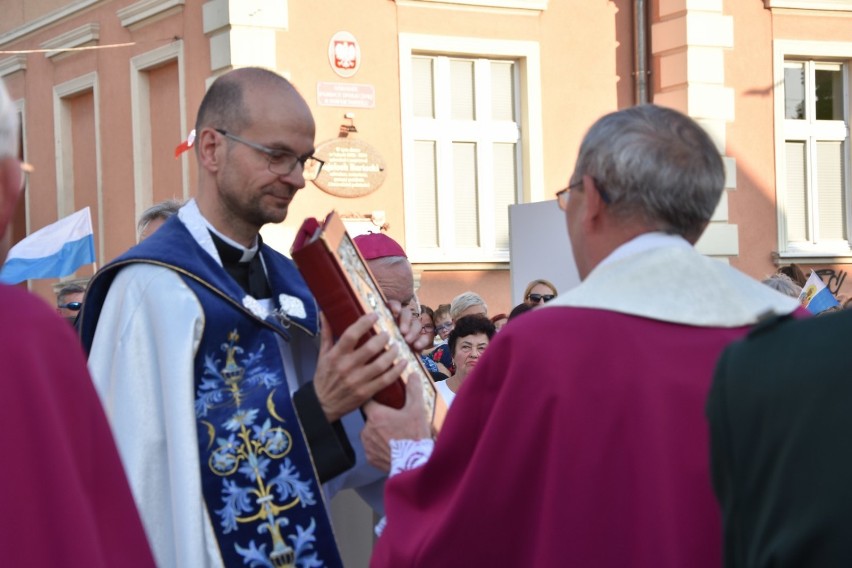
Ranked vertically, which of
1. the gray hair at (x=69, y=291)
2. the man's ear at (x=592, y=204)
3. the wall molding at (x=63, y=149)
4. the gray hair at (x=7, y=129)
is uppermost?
the wall molding at (x=63, y=149)

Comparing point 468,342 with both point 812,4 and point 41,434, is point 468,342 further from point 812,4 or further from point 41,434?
point 812,4

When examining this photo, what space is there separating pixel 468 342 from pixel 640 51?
7.88m

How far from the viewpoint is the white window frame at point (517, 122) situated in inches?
506

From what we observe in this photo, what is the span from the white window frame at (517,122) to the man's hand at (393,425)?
9.58m

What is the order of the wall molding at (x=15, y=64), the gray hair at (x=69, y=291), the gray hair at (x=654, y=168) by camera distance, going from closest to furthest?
the gray hair at (x=654, y=168) → the gray hair at (x=69, y=291) → the wall molding at (x=15, y=64)

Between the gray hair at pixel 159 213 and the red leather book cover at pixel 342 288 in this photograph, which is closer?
the red leather book cover at pixel 342 288

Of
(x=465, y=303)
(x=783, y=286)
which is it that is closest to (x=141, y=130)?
(x=465, y=303)

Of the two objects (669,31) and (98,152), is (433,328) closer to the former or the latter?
(669,31)

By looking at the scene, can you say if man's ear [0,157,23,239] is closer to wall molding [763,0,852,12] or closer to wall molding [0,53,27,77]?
wall molding [763,0,852,12]

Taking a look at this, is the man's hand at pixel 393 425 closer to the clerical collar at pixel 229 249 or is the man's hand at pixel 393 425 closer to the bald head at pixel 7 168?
the clerical collar at pixel 229 249

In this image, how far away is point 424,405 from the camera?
10.6 feet

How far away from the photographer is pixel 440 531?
2.66 metres

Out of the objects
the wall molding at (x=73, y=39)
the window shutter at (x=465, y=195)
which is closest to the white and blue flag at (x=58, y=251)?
the wall molding at (x=73, y=39)

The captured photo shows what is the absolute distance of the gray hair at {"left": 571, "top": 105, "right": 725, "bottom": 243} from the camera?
265cm
